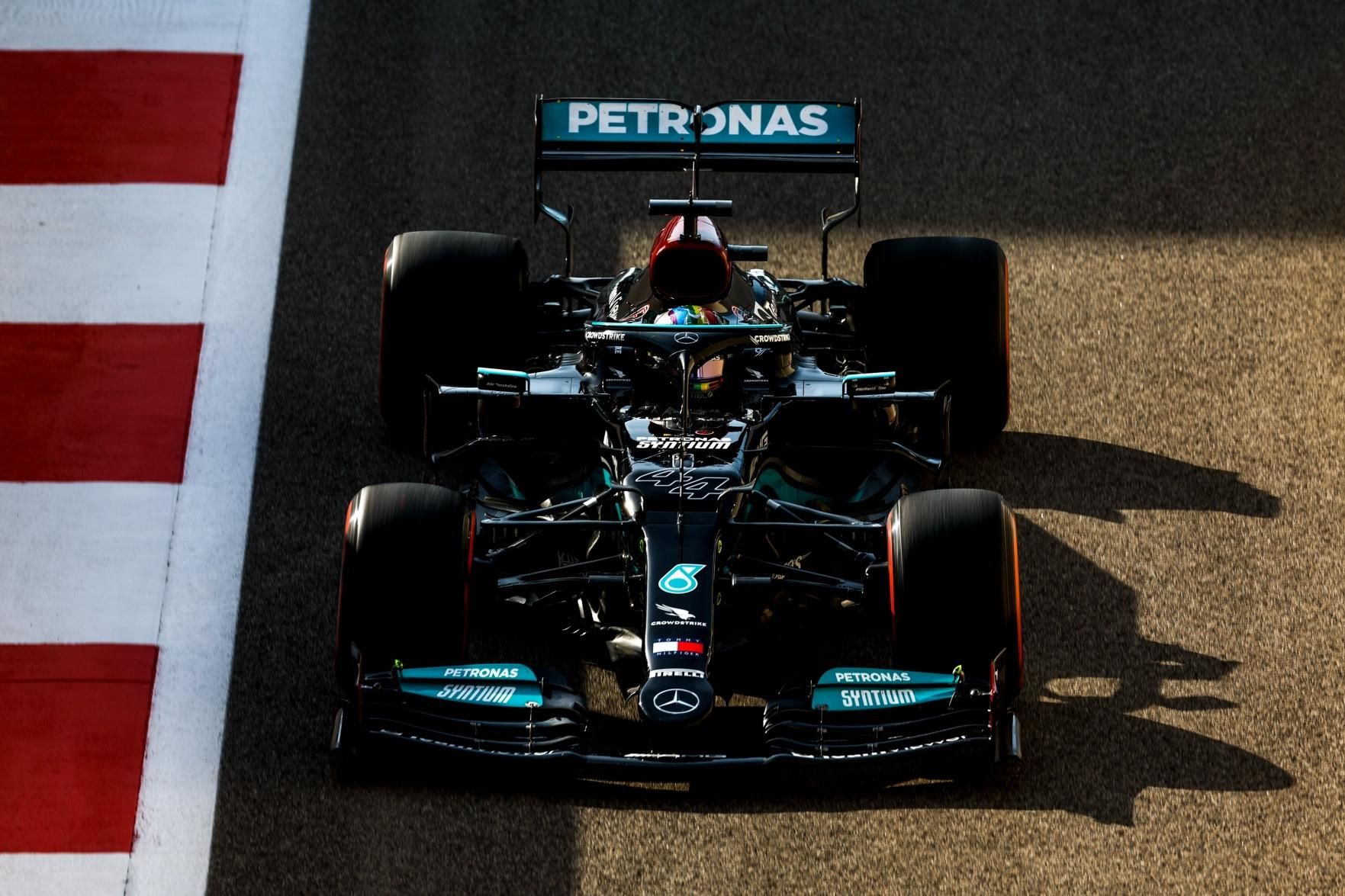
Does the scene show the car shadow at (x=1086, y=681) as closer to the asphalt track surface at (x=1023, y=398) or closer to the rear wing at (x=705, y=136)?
the asphalt track surface at (x=1023, y=398)

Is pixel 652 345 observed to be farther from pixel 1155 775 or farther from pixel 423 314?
pixel 1155 775

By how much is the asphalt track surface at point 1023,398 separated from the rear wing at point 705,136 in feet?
2.44

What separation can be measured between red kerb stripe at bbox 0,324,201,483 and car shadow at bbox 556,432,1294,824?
2.49m

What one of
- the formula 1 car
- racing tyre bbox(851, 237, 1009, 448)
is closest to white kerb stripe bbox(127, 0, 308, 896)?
the formula 1 car

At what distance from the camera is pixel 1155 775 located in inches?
253

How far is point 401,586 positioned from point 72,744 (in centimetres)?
129

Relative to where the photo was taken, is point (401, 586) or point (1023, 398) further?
point (1023, 398)

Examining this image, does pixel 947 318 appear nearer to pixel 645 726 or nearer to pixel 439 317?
pixel 439 317

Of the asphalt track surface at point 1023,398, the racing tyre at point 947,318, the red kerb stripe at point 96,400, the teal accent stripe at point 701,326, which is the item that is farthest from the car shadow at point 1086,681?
the red kerb stripe at point 96,400

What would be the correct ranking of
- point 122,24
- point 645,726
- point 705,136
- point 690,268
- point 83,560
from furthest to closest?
point 122,24 → point 705,136 → point 83,560 → point 690,268 → point 645,726

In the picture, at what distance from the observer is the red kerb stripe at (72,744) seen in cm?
633

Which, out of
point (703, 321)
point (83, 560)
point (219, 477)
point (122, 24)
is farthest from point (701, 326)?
point (122, 24)

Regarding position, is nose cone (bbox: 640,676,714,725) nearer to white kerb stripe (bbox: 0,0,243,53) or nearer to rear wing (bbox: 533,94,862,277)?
rear wing (bbox: 533,94,862,277)

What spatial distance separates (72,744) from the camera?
21.7ft
